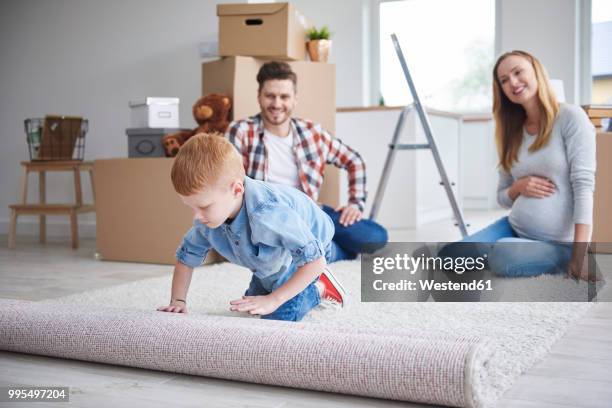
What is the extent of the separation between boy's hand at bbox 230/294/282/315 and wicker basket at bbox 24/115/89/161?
2.94 metres

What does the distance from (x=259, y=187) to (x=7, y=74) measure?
360cm

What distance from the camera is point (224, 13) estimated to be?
331cm

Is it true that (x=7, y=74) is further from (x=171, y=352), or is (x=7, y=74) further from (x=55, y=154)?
(x=171, y=352)

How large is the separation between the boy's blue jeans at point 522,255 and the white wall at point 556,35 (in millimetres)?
3907

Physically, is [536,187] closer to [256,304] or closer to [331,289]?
[331,289]

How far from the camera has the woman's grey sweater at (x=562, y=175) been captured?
7.59 ft

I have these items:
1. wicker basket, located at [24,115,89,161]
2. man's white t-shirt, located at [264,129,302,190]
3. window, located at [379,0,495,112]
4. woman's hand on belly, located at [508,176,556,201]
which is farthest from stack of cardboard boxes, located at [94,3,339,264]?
window, located at [379,0,495,112]

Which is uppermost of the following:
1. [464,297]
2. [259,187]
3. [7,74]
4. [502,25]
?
[502,25]

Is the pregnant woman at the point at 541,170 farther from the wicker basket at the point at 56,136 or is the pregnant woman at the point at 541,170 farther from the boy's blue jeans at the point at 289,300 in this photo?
the wicker basket at the point at 56,136

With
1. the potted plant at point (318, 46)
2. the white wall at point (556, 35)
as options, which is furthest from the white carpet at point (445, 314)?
the white wall at point (556, 35)

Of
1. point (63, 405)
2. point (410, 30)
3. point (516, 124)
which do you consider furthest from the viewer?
point (410, 30)

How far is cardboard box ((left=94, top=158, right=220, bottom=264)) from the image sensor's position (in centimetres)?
309

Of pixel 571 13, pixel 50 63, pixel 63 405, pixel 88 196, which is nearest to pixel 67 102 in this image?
pixel 50 63

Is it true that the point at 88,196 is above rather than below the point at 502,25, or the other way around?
below
